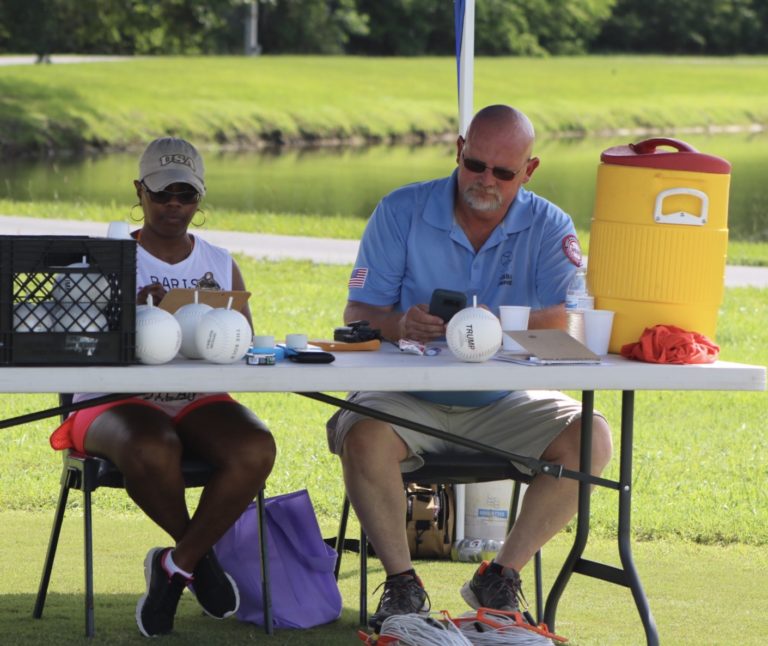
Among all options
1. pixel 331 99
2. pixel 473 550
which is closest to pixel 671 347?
pixel 473 550

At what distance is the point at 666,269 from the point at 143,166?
1313 millimetres

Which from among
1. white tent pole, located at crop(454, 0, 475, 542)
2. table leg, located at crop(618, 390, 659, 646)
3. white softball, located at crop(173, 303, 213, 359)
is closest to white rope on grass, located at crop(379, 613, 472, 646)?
table leg, located at crop(618, 390, 659, 646)

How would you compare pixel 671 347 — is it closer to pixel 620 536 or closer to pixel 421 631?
pixel 620 536

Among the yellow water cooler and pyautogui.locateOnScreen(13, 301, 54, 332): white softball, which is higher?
the yellow water cooler

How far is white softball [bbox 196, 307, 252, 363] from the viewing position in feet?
9.71

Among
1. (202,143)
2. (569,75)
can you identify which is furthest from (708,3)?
(202,143)

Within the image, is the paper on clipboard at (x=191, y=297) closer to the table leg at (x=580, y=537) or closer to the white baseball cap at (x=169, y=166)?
the white baseball cap at (x=169, y=166)

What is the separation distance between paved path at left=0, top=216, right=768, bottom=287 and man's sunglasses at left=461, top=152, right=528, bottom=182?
23.7ft

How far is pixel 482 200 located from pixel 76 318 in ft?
4.03

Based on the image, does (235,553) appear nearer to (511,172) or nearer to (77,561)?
(77,561)

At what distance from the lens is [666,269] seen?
3373 millimetres

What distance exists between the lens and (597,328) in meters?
3.33

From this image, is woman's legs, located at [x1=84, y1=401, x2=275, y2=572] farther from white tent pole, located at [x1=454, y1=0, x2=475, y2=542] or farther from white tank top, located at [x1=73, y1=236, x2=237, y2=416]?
white tent pole, located at [x1=454, y1=0, x2=475, y2=542]

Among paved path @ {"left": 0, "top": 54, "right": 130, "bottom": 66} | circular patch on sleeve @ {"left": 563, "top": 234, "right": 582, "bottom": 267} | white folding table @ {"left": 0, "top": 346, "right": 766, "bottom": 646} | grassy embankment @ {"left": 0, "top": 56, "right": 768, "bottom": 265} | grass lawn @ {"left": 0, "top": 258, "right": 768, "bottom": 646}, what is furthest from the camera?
paved path @ {"left": 0, "top": 54, "right": 130, "bottom": 66}
